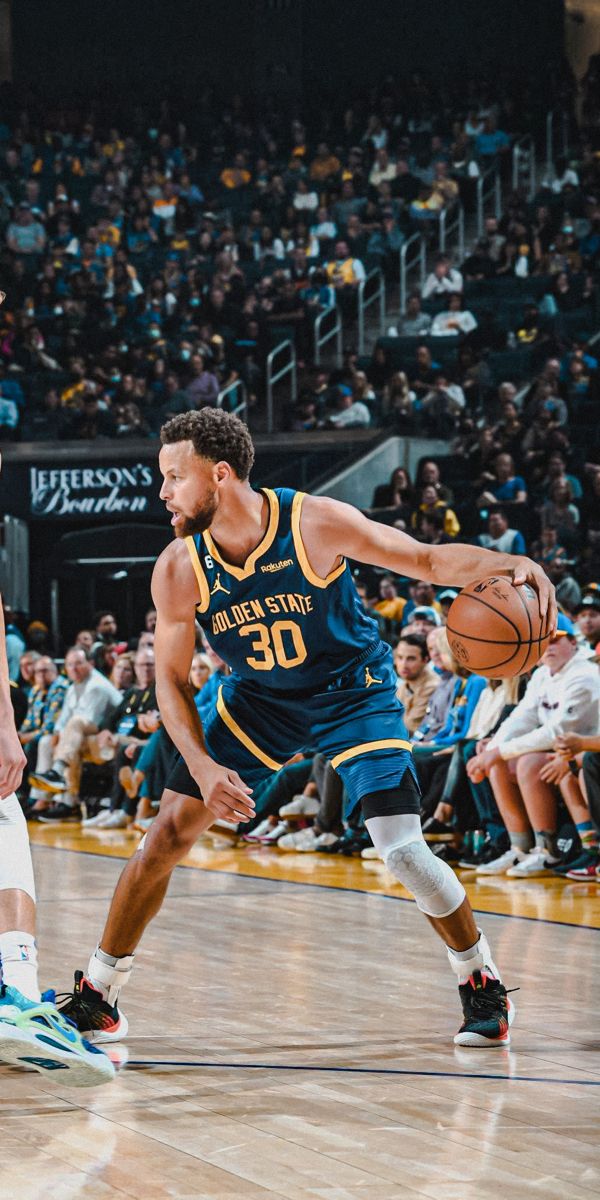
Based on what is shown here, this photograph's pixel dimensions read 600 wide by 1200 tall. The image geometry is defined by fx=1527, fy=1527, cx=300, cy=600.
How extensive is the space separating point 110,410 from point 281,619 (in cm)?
1436

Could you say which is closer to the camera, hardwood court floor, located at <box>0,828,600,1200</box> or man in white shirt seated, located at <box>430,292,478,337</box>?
hardwood court floor, located at <box>0,828,600,1200</box>

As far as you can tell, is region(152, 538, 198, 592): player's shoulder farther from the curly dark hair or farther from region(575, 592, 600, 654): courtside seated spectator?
Answer: region(575, 592, 600, 654): courtside seated spectator

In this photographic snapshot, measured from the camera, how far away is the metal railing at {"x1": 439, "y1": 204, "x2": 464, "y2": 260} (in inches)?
791

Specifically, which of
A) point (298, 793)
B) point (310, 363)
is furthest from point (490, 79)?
point (298, 793)

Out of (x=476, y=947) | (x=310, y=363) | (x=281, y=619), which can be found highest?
(x=310, y=363)

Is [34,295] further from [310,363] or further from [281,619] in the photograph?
[281,619]

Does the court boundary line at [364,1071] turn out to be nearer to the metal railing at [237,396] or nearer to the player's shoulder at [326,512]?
the player's shoulder at [326,512]

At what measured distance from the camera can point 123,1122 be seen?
11.7ft

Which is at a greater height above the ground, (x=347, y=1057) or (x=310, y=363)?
(x=310, y=363)

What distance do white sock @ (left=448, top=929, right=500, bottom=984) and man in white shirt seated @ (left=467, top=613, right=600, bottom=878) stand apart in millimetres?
3380

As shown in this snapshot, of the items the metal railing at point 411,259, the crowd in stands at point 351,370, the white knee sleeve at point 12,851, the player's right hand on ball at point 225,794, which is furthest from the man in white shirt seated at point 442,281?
the white knee sleeve at point 12,851

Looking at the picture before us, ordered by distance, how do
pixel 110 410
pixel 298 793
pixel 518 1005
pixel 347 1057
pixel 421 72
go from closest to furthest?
pixel 347 1057 < pixel 518 1005 < pixel 298 793 < pixel 110 410 < pixel 421 72

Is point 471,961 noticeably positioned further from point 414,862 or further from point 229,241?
point 229,241

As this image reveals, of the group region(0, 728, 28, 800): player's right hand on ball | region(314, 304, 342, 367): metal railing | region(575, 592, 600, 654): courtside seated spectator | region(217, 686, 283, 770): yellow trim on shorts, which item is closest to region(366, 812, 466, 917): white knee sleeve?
region(217, 686, 283, 770): yellow trim on shorts
